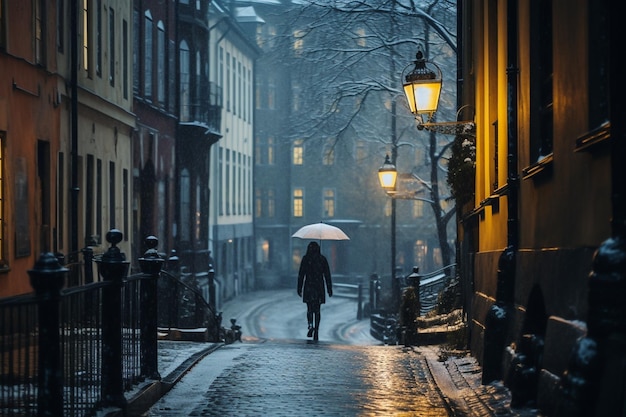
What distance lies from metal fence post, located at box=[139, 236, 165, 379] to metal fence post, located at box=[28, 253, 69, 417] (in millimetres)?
3566

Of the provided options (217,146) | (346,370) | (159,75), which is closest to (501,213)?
(346,370)

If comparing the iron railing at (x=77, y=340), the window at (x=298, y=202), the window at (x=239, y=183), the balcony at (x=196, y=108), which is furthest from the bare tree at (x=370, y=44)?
the window at (x=298, y=202)

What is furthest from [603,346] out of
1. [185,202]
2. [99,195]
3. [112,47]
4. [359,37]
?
[185,202]

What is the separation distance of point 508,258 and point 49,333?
16.5ft

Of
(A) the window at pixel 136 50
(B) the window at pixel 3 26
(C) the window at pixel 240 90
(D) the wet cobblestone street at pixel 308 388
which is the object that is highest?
(C) the window at pixel 240 90

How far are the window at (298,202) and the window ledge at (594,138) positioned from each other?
7182cm

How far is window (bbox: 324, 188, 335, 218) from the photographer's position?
262 ft

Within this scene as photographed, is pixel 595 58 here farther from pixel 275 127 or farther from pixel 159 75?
pixel 275 127

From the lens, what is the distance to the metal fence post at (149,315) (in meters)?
11.3

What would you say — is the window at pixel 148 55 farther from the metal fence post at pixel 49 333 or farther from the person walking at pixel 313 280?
the metal fence post at pixel 49 333

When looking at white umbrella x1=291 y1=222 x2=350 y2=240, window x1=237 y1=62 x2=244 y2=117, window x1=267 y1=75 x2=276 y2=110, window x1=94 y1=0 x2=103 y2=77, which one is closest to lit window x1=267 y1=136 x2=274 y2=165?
window x1=267 y1=75 x2=276 y2=110

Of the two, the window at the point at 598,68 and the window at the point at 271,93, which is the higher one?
the window at the point at 271,93

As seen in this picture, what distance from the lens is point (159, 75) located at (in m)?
35.8

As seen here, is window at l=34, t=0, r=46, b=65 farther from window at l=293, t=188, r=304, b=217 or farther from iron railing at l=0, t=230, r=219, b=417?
window at l=293, t=188, r=304, b=217
